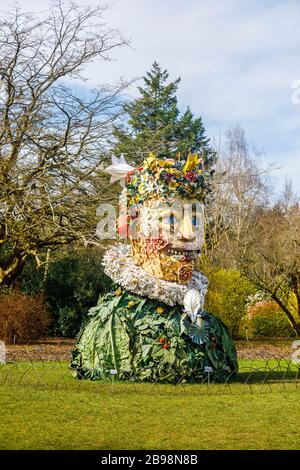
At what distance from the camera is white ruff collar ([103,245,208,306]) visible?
29.5 ft

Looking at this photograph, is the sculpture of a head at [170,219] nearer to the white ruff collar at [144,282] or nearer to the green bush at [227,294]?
the white ruff collar at [144,282]

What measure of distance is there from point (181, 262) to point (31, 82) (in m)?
8.04

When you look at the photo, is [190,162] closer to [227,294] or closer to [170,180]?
[170,180]

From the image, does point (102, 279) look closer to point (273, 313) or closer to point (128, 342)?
point (273, 313)

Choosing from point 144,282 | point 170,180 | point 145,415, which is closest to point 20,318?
point 144,282

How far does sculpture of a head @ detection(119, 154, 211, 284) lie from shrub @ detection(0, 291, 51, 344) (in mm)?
7478

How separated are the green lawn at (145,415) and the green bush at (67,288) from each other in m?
8.87

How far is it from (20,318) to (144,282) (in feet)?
26.1

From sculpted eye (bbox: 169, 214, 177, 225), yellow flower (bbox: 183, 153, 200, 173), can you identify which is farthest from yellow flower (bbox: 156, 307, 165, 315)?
yellow flower (bbox: 183, 153, 200, 173)

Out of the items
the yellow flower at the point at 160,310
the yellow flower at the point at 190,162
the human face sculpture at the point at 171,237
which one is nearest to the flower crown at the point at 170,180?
the yellow flower at the point at 190,162

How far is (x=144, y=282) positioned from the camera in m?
9.03

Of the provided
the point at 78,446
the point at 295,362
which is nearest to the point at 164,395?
the point at 78,446

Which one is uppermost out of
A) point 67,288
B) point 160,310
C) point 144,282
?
point 144,282

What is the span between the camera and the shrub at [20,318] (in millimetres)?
16047
